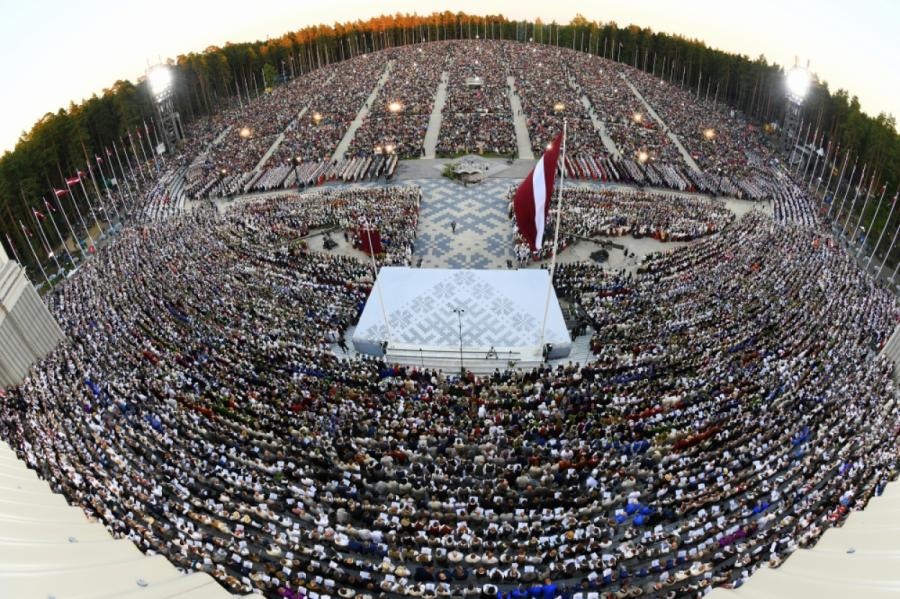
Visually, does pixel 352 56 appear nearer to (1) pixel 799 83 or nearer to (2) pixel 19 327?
(1) pixel 799 83

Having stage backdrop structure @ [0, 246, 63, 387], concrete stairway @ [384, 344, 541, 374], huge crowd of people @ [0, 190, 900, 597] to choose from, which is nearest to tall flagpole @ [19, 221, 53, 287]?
huge crowd of people @ [0, 190, 900, 597]

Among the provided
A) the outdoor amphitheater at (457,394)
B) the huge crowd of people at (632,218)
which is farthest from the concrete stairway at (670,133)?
the huge crowd of people at (632,218)

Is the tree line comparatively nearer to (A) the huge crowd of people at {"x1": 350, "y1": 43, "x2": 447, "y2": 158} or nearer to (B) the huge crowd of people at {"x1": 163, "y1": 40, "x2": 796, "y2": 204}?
(B) the huge crowd of people at {"x1": 163, "y1": 40, "x2": 796, "y2": 204}

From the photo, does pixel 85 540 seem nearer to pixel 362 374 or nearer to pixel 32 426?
pixel 32 426

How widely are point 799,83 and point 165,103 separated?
289 ft

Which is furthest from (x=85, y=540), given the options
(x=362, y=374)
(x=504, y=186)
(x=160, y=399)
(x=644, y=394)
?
(x=504, y=186)

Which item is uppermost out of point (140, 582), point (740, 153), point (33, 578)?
Answer: point (33, 578)

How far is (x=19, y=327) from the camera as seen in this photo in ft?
94.7

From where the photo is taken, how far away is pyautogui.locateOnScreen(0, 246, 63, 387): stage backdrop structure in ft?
91.8

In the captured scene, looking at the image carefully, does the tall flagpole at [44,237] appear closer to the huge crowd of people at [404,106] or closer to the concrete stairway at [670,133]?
the huge crowd of people at [404,106]

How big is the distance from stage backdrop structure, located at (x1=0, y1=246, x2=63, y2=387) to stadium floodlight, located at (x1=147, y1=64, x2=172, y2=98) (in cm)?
5635

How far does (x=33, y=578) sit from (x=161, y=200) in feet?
176

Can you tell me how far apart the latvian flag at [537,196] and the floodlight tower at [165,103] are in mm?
68740

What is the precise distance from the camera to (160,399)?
26156 mm
